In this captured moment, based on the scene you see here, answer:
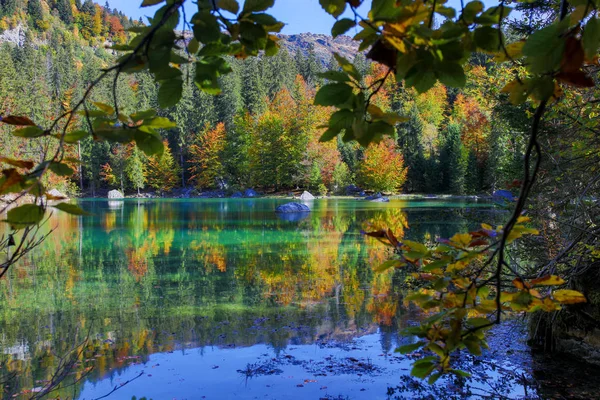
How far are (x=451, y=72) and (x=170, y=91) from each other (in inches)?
18.9

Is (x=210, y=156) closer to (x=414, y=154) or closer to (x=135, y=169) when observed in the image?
(x=135, y=169)

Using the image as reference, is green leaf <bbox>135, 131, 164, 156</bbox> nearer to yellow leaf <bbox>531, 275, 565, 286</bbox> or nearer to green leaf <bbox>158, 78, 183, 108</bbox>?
green leaf <bbox>158, 78, 183, 108</bbox>

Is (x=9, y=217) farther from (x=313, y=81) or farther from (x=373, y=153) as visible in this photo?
(x=313, y=81)

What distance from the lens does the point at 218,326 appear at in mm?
6387

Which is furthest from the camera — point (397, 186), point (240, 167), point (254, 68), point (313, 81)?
point (313, 81)

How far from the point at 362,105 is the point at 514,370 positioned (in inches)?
185

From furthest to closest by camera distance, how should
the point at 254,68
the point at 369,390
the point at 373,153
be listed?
the point at 254,68
the point at 373,153
the point at 369,390

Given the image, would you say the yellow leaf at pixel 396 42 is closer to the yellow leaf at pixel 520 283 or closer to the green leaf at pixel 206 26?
the green leaf at pixel 206 26

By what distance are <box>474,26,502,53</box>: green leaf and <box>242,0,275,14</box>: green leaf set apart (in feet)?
1.30

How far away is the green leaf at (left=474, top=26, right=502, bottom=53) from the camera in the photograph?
3.01ft

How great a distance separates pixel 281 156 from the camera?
1657 inches

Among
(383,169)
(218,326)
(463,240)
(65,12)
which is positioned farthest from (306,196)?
(65,12)

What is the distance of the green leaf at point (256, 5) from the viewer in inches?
32.6

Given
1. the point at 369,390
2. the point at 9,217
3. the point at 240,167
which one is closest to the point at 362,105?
the point at 9,217
